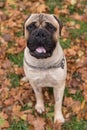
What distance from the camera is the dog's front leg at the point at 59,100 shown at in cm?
411

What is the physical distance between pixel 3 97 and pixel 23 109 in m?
0.29

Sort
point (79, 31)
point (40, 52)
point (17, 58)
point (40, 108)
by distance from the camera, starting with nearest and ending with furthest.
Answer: point (40, 52) → point (40, 108) → point (17, 58) → point (79, 31)

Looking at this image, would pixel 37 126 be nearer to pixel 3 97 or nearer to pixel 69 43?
pixel 3 97

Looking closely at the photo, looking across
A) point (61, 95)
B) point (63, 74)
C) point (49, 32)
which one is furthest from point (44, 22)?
point (61, 95)

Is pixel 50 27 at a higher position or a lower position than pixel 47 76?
higher

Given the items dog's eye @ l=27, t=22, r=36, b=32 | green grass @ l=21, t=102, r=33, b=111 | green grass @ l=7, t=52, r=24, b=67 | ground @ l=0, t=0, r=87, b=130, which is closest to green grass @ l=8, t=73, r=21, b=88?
ground @ l=0, t=0, r=87, b=130

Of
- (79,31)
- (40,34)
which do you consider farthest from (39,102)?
(79,31)

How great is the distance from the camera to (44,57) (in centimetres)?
378

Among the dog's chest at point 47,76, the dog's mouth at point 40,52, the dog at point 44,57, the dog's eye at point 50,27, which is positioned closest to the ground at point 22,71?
the dog at point 44,57

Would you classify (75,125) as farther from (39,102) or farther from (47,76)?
(47,76)

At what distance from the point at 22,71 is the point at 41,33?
1.30 meters

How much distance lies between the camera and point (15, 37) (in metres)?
5.32

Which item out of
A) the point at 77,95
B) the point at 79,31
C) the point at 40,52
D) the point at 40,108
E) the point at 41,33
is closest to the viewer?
the point at 41,33

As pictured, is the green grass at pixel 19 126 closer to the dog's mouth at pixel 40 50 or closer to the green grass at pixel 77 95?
the green grass at pixel 77 95
